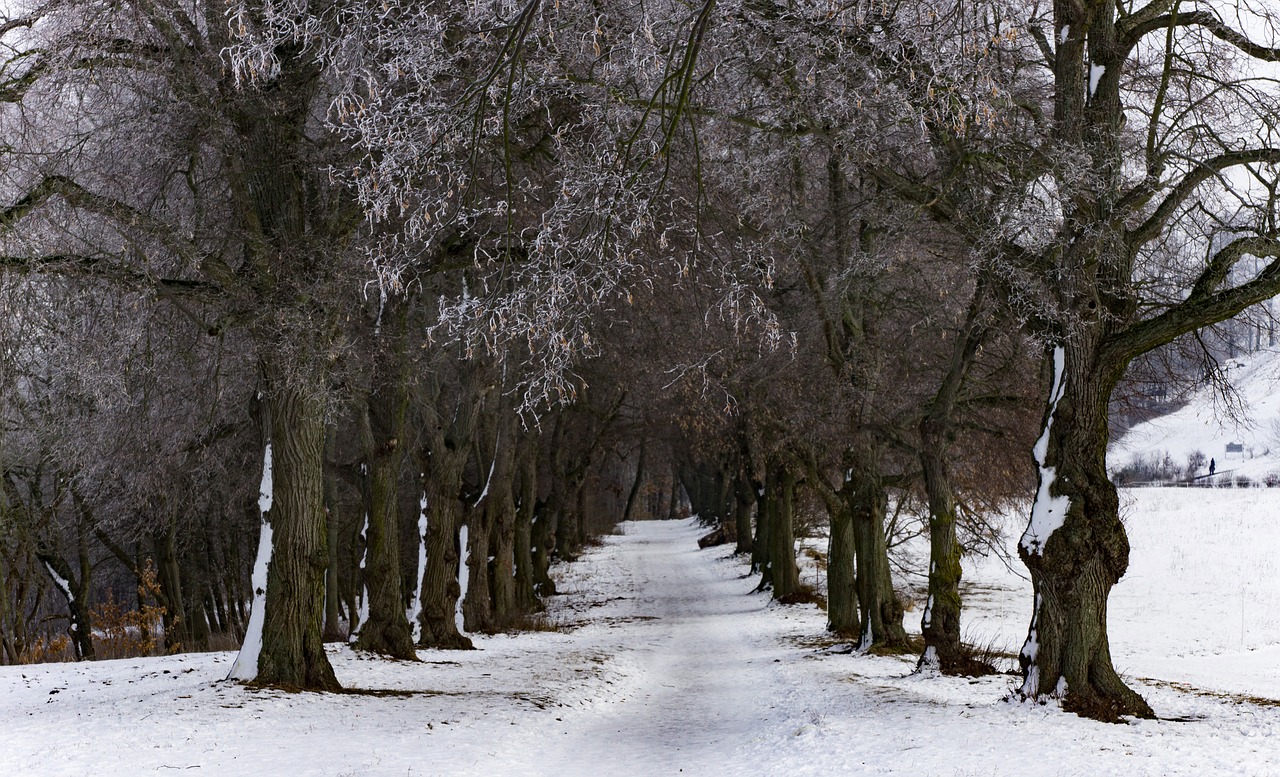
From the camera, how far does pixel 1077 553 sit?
10.2 m

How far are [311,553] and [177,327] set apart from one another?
3516 mm

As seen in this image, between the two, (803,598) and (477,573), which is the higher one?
(477,573)

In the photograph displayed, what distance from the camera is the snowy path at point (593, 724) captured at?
8109 millimetres

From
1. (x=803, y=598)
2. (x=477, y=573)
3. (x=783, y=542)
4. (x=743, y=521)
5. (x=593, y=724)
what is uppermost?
(x=783, y=542)

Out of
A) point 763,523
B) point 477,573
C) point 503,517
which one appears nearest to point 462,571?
point 477,573

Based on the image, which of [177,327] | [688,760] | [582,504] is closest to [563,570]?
[582,504]

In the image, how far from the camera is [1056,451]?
1057cm

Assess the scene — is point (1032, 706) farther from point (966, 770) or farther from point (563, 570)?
point (563, 570)

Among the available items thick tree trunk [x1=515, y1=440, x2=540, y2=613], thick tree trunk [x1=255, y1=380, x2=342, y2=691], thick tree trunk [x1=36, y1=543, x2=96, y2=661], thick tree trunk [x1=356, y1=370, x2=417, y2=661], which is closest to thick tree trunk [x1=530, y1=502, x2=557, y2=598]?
thick tree trunk [x1=515, y1=440, x2=540, y2=613]

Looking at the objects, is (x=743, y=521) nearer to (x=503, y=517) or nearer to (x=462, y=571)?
(x=503, y=517)

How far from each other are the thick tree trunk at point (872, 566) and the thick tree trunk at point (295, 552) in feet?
31.1

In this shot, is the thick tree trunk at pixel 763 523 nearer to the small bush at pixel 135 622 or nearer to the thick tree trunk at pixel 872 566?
the thick tree trunk at pixel 872 566

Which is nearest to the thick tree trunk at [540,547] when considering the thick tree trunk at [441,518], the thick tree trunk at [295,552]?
the thick tree trunk at [441,518]

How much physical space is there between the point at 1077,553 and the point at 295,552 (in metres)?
8.24
